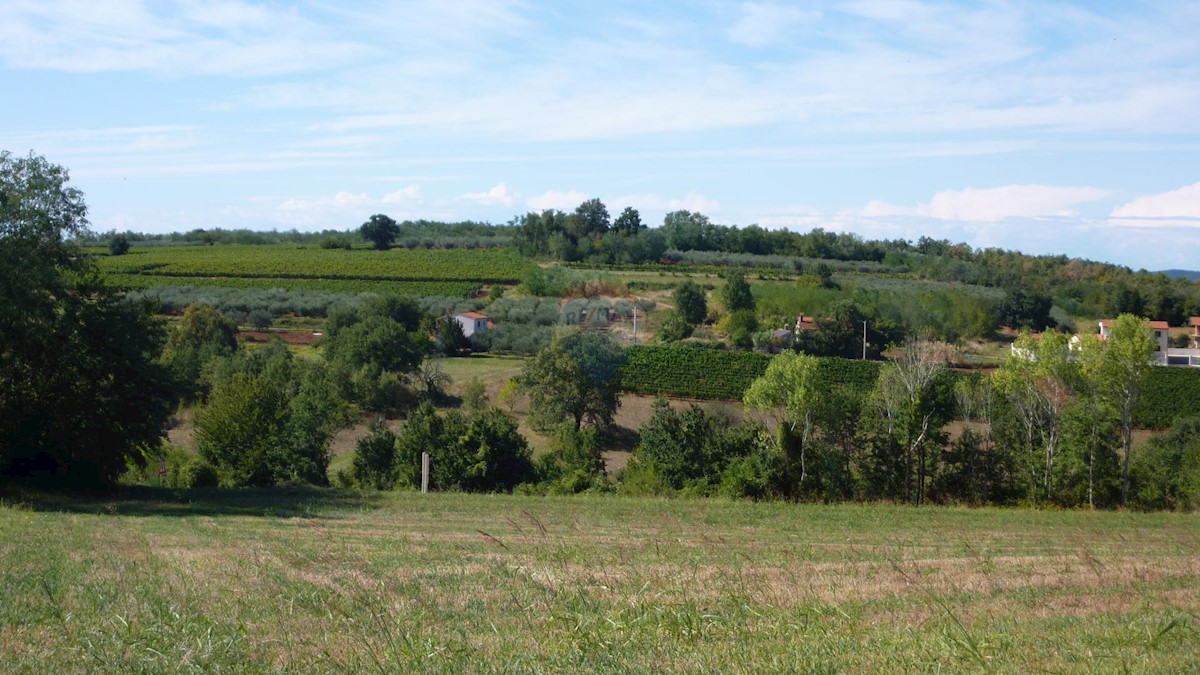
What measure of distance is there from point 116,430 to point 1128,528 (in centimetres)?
2679

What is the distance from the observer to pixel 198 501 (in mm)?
24828

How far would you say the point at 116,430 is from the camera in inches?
1047

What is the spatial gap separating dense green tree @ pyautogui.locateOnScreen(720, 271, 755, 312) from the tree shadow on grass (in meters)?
52.7

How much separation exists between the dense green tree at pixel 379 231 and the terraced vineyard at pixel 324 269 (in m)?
6.48

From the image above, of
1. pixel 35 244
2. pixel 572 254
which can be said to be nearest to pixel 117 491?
pixel 35 244

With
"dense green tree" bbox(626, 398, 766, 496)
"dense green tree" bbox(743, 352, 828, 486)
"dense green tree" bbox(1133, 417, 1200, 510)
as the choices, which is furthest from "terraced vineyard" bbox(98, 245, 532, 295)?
"dense green tree" bbox(1133, 417, 1200, 510)

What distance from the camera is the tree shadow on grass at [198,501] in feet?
71.3

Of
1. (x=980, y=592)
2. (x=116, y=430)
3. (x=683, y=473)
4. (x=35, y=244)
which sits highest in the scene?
(x=35, y=244)

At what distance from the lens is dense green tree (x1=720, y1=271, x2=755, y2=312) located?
78125 millimetres

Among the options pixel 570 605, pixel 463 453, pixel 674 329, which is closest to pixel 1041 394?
pixel 463 453

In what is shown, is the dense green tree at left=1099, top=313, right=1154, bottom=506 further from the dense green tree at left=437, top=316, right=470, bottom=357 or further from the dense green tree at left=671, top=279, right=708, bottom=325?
the dense green tree at left=437, top=316, right=470, bottom=357

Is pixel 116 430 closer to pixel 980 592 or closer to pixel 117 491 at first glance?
pixel 117 491

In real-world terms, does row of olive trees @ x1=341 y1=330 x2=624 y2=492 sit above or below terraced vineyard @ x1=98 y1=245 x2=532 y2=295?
below

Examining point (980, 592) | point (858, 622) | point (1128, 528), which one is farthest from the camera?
point (1128, 528)
